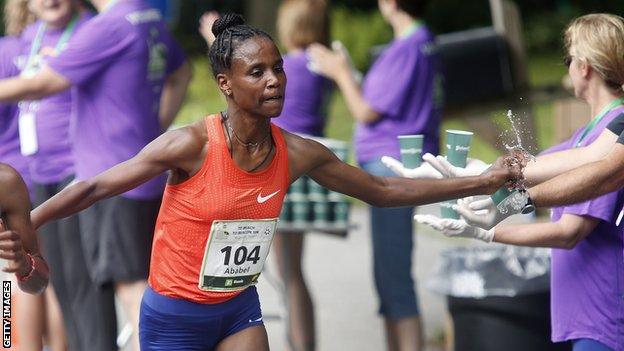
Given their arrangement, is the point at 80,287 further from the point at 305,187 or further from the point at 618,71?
the point at 618,71

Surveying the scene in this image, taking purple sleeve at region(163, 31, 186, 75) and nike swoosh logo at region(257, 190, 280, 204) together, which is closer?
nike swoosh logo at region(257, 190, 280, 204)

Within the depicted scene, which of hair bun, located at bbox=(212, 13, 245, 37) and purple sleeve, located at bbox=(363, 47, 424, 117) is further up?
purple sleeve, located at bbox=(363, 47, 424, 117)

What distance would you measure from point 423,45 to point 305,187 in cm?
97

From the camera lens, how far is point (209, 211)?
417 cm

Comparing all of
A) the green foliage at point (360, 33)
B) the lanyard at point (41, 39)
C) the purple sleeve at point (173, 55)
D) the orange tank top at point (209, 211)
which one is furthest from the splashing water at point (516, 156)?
the green foliage at point (360, 33)

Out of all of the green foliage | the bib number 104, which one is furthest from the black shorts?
the green foliage

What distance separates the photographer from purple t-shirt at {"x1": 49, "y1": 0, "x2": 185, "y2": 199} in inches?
226

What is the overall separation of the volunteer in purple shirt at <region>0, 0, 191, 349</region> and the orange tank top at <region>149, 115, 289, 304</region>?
4.76 feet

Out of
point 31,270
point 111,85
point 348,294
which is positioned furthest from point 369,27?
point 31,270

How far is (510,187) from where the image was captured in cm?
445

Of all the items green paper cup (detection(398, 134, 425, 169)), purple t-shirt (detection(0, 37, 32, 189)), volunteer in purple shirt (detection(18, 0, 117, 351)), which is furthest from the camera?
purple t-shirt (detection(0, 37, 32, 189))

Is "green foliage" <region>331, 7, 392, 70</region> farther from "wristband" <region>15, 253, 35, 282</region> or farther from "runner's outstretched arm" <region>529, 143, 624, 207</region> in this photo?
"wristband" <region>15, 253, 35, 282</region>

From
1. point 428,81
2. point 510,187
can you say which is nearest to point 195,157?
point 510,187

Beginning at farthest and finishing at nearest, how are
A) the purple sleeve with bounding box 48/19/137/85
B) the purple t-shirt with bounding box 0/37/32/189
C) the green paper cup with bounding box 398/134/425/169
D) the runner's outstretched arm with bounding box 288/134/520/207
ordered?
the purple t-shirt with bounding box 0/37/32/189, the purple sleeve with bounding box 48/19/137/85, the green paper cup with bounding box 398/134/425/169, the runner's outstretched arm with bounding box 288/134/520/207
